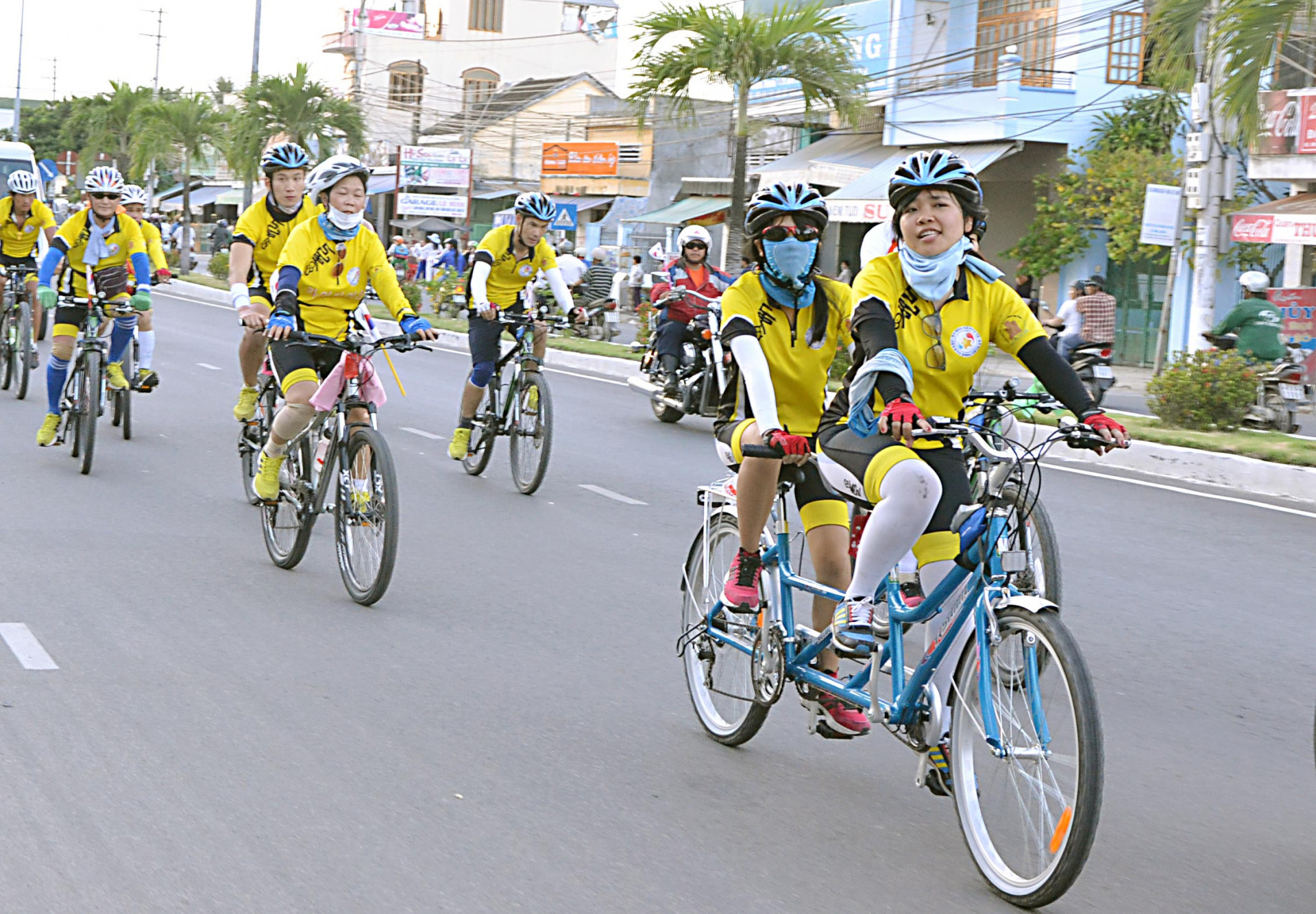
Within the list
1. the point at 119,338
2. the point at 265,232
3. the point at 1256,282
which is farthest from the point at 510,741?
the point at 1256,282

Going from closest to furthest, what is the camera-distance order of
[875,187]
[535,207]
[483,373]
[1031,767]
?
1. [1031,767]
2. [535,207]
3. [483,373]
4. [875,187]

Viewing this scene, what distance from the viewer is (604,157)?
53.7 meters

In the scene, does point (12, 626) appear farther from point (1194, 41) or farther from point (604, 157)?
point (604, 157)

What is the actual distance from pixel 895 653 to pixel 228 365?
16.5 metres

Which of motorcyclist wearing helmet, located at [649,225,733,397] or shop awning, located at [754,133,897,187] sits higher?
shop awning, located at [754,133,897,187]

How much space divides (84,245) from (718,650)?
817cm

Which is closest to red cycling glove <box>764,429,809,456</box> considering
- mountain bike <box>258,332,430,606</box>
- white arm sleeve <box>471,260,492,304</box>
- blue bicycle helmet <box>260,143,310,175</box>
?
mountain bike <box>258,332,430,606</box>

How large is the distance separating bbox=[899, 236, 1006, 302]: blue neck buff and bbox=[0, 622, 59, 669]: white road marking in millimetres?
3467

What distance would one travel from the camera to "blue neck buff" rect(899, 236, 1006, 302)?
4.76m

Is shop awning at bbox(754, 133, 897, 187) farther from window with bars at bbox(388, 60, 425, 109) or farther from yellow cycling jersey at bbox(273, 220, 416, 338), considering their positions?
window with bars at bbox(388, 60, 425, 109)

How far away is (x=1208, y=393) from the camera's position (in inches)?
635

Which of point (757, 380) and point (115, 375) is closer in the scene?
point (757, 380)

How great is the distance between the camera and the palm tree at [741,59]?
25.5m

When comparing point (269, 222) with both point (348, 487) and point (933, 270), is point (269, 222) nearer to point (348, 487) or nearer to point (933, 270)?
point (348, 487)
